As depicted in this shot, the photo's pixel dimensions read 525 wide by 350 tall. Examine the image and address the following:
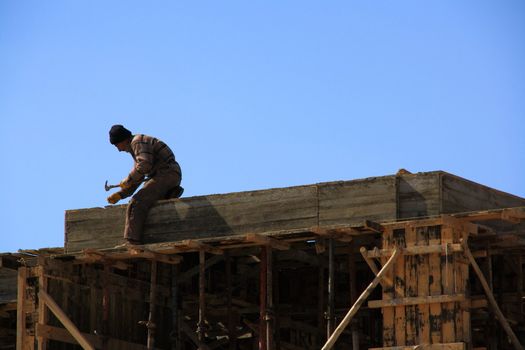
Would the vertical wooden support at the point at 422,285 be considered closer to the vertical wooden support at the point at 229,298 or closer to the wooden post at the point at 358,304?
the wooden post at the point at 358,304

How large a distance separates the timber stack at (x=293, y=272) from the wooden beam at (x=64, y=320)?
0.03 metres

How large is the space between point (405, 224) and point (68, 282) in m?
7.07

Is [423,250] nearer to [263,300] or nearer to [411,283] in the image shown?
[411,283]

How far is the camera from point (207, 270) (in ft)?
110

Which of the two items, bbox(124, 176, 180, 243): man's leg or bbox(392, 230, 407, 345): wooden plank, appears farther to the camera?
bbox(124, 176, 180, 243): man's leg

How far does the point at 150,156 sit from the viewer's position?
31750 millimetres

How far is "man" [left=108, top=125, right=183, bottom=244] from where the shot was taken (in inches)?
1247

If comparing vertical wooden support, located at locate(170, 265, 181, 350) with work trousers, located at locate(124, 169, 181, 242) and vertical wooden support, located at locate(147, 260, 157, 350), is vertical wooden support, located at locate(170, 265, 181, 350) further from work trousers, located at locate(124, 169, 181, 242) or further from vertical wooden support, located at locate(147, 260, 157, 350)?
work trousers, located at locate(124, 169, 181, 242)

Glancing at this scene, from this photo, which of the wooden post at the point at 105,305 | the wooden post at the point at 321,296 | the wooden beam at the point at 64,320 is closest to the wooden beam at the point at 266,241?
the wooden post at the point at 321,296

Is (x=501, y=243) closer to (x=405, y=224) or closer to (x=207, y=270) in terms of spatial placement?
(x=405, y=224)

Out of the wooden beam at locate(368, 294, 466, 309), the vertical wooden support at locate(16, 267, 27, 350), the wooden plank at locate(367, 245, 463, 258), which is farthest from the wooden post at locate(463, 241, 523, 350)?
the vertical wooden support at locate(16, 267, 27, 350)

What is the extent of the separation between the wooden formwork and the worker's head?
234cm

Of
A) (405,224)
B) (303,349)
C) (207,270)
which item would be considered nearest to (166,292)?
(207,270)

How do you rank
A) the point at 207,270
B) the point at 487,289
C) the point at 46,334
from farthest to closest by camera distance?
1. the point at 207,270
2. the point at 46,334
3. the point at 487,289
